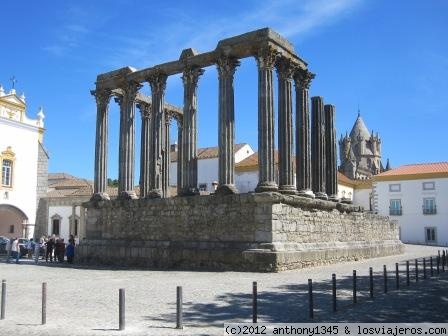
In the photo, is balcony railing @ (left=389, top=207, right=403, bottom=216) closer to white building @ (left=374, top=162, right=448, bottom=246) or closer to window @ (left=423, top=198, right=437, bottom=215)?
white building @ (left=374, top=162, right=448, bottom=246)

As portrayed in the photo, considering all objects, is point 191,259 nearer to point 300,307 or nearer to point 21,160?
point 300,307

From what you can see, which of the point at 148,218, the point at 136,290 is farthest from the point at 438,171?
the point at 136,290

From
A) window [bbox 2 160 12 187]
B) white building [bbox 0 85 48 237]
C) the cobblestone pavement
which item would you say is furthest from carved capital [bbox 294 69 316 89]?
window [bbox 2 160 12 187]

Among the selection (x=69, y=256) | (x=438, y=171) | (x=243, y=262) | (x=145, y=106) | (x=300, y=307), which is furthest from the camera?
(x=438, y=171)

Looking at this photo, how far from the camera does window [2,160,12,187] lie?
3525 cm

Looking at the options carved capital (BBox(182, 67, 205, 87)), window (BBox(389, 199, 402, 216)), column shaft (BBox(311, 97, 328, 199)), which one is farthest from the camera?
window (BBox(389, 199, 402, 216))

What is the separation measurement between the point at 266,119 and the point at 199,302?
9210 mm

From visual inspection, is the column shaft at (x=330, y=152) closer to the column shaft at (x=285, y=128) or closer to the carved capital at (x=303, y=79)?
the carved capital at (x=303, y=79)

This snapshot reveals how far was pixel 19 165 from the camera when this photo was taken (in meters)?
36.4

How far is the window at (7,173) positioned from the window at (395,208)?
34242mm

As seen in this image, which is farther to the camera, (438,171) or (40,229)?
(438,171)

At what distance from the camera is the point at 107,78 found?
78.3 ft

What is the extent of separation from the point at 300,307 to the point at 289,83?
39.3 ft

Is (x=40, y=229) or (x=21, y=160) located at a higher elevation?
(x=21, y=160)
